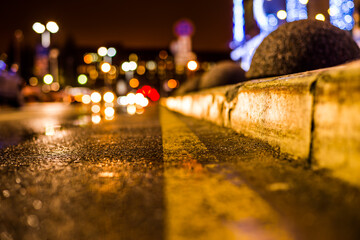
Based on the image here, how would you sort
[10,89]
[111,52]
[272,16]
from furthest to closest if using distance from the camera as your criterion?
[111,52], [272,16], [10,89]

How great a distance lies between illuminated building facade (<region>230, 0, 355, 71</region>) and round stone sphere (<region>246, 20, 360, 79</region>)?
9113 millimetres

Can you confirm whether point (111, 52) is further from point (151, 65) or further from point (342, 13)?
point (151, 65)

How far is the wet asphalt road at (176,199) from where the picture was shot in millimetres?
1539

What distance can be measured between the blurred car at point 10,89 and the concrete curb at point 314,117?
13888mm

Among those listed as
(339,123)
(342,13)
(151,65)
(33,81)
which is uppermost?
(151,65)

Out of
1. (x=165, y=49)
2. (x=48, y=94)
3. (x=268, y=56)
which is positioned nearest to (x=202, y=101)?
(x=268, y=56)

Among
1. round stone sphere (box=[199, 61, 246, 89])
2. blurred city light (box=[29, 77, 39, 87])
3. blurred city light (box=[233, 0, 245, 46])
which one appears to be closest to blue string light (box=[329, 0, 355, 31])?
round stone sphere (box=[199, 61, 246, 89])

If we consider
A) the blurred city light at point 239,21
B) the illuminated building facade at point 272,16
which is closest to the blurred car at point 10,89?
the illuminated building facade at point 272,16

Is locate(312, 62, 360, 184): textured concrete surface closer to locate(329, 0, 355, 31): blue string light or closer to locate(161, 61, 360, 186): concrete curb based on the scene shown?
locate(161, 61, 360, 186): concrete curb

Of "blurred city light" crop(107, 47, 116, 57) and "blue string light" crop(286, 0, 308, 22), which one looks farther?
"blurred city light" crop(107, 47, 116, 57)

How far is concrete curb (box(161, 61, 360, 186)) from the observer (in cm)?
198

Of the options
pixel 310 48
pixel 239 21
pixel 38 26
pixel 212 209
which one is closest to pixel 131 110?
pixel 310 48

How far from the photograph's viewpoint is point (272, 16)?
2875 cm

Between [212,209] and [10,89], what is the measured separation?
16.7 meters
